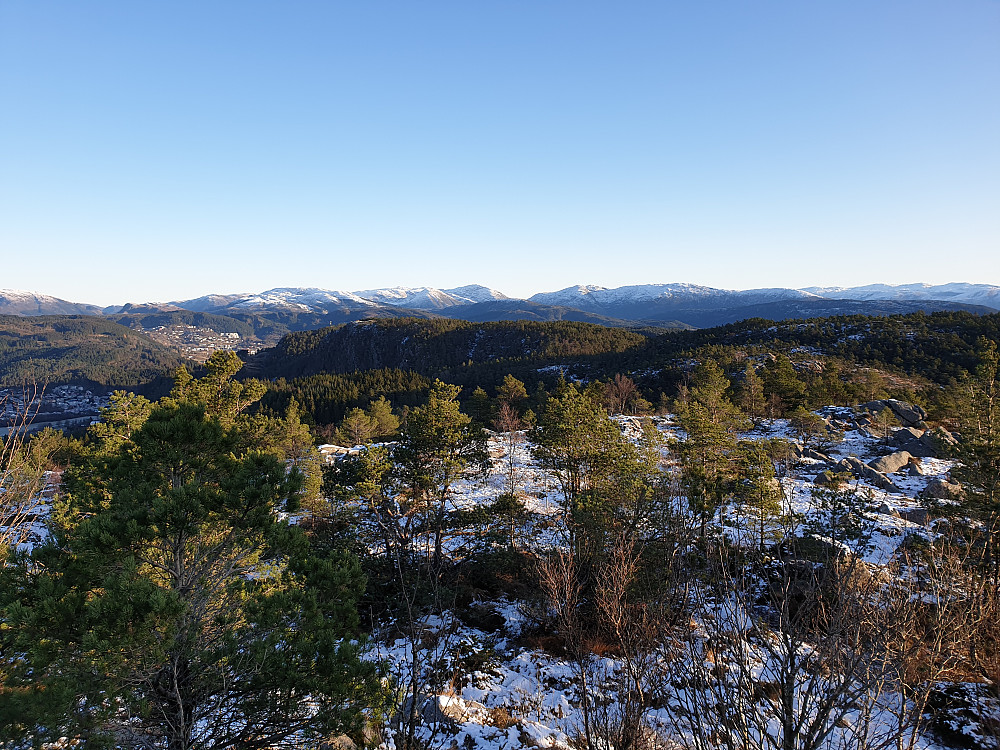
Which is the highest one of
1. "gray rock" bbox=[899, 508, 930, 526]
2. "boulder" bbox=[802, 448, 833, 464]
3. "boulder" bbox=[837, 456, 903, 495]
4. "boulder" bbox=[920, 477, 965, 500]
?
"boulder" bbox=[920, 477, 965, 500]

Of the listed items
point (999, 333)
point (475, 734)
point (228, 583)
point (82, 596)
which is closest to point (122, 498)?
point (82, 596)

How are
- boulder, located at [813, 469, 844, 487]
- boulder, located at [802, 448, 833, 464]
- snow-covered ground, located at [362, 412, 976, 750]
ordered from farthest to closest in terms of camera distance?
boulder, located at [802, 448, 833, 464], boulder, located at [813, 469, 844, 487], snow-covered ground, located at [362, 412, 976, 750]

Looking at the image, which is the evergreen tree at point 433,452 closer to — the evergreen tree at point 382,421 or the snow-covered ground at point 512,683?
the snow-covered ground at point 512,683

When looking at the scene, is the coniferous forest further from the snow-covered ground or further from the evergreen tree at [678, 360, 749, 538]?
the evergreen tree at [678, 360, 749, 538]

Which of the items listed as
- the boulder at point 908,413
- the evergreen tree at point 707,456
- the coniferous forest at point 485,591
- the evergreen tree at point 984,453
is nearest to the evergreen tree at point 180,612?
the coniferous forest at point 485,591

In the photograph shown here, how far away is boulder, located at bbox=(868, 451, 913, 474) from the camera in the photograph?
112ft

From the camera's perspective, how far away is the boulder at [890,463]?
112 ft

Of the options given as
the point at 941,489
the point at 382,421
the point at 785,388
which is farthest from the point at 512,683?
the point at 785,388

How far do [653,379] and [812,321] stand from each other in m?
73.4

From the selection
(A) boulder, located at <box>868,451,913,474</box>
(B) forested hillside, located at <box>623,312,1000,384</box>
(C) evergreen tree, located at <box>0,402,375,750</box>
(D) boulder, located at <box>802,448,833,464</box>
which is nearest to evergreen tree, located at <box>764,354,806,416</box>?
(D) boulder, located at <box>802,448,833,464</box>

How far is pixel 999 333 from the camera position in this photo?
9506cm

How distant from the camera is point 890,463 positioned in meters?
A: 34.6

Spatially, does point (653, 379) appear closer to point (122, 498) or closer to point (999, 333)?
point (999, 333)

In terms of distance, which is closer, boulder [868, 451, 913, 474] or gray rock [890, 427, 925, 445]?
boulder [868, 451, 913, 474]
